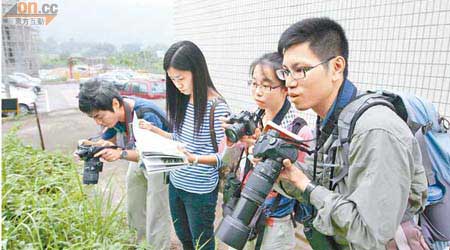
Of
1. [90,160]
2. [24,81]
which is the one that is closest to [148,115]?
[90,160]

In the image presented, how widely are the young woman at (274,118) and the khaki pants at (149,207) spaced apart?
2.47 feet

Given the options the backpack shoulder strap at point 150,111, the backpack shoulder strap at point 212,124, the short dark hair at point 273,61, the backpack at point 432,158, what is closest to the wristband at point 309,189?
the backpack at point 432,158

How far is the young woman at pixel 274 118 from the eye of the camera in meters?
1.45

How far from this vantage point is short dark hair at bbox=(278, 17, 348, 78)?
103cm

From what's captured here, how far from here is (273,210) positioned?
1449 millimetres

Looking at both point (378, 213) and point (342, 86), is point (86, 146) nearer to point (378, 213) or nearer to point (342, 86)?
point (342, 86)

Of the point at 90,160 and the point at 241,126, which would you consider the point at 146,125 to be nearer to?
the point at 90,160

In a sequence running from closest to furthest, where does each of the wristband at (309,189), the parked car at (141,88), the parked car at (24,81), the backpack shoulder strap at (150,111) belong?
the wristband at (309,189) → the backpack shoulder strap at (150,111) → the parked car at (141,88) → the parked car at (24,81)

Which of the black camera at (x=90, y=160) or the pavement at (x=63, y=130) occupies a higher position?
the black camera at (x=90, y=160)

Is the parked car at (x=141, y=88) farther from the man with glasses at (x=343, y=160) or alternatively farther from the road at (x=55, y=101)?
the man with glasses at (x=343, y=160)

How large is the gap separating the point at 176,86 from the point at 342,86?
42.3 inches

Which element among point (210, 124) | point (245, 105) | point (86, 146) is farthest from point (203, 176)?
point (245, 105)

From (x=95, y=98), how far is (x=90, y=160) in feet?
1.24

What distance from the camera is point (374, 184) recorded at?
840 millimetres
